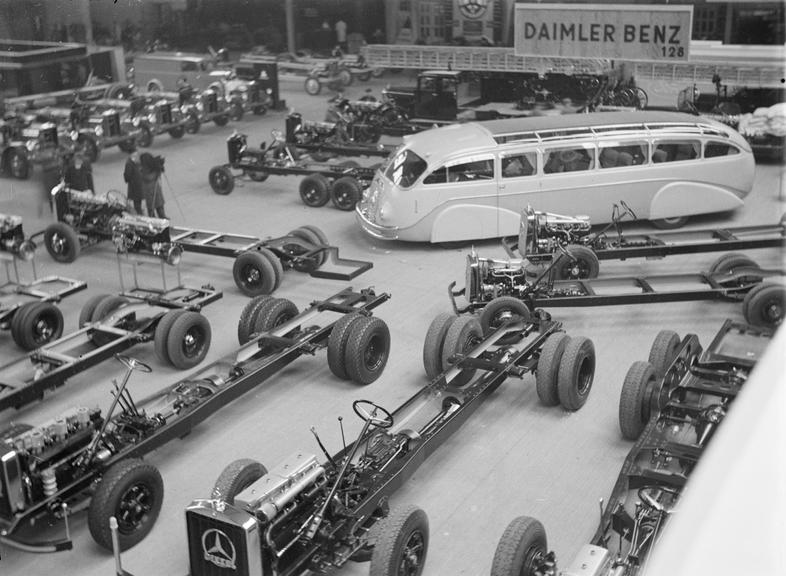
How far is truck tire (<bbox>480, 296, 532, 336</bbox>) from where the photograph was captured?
8.22 m

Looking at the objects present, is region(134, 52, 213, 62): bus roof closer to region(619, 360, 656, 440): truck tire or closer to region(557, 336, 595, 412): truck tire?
region(557, 336, 595, 412): truck tire

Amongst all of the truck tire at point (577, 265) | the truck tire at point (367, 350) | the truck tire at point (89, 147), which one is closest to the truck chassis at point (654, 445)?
the truck tire at point (577, 265)

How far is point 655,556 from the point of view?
1.57 feet

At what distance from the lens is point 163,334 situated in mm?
8062

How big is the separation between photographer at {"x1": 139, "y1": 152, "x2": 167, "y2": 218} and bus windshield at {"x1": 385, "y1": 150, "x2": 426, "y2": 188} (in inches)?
129

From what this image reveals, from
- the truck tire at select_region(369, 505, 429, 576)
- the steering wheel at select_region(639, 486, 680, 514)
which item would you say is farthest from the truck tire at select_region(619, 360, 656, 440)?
the truck tire at select_region(369, 505, 429, 576)

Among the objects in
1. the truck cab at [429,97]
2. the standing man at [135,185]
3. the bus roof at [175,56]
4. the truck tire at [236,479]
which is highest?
the bus roof at [175,56]

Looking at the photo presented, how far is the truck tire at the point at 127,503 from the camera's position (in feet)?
18.0

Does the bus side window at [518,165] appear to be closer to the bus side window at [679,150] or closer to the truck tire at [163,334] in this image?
the bus side window at [679,150]

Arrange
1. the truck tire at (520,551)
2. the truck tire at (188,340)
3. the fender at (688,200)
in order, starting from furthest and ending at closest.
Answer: the fender at (688,200), the truck tire at (188,340), the truck tire at (520,551)

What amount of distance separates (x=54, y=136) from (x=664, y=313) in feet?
30.5

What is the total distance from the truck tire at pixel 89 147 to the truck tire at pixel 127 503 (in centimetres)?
1011

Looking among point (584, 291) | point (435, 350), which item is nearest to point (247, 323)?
point (435, 350)

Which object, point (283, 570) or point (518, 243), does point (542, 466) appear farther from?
point (518, 243)
